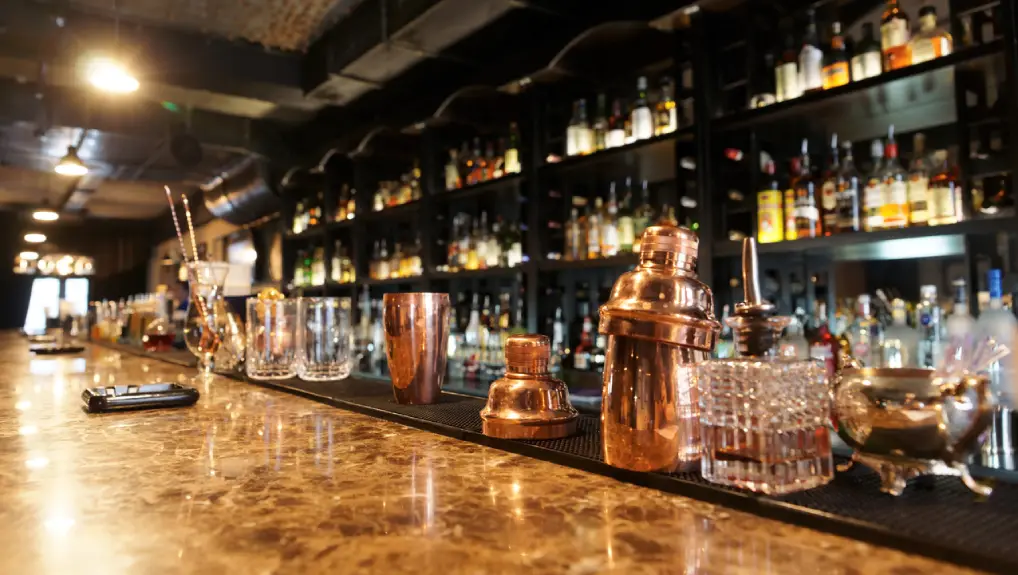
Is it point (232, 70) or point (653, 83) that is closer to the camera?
point (653, 83)

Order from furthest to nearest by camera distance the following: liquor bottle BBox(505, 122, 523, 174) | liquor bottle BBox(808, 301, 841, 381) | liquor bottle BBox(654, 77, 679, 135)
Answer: liquor bottle BBox(505, 122, 523, 174), liquor bottle BBox(654, 77, 679, 135), liquor bottle BBox(808, 301, 841, 381)

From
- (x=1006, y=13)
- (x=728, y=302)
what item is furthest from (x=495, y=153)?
(x=1006, y=13)

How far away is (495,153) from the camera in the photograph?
3404 millimetres

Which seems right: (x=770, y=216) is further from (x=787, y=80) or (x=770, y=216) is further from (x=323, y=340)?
(x=323, y=340)

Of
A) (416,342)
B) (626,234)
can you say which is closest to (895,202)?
(626,234)

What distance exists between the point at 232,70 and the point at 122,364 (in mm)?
2402

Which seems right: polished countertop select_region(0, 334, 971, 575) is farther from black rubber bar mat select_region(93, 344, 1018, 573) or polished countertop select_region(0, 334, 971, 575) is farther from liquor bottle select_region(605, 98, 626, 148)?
liquor bottle select_region(605, 98, 626, 148)

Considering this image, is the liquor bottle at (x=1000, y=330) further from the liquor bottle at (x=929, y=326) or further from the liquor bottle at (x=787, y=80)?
the liquor bottle at (x=787, y=80)

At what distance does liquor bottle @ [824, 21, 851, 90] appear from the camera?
6.59 feet

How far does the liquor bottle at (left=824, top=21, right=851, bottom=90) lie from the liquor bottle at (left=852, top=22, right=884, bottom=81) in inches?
1.1

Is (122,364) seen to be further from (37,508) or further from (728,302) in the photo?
(728,302)

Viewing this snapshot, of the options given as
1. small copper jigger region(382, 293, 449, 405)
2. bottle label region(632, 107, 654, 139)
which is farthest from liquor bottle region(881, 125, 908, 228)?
small copper jigger region(382, 293, 449, 405)

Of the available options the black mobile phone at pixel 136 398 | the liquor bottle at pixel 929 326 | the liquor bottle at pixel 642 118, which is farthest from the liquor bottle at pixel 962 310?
the black mobile phone at pixel 136 398

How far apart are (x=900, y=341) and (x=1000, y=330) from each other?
1.03 feet
